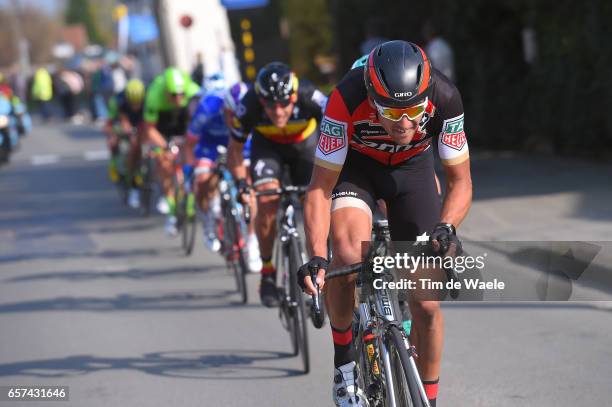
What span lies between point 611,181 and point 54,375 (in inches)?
297

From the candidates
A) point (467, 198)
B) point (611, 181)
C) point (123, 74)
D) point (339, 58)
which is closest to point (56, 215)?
point (339, 58)

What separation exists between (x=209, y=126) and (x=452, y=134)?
584 cm

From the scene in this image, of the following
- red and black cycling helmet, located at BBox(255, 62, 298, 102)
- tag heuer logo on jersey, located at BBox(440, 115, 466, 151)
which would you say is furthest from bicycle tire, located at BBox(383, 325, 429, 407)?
red and black cycling helmet, located at BBox(255, 62, 298, 102)

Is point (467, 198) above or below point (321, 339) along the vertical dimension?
above

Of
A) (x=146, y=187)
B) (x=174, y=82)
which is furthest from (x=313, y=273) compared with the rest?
(x=146, y=187)

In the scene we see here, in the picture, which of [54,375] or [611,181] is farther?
[611,181]

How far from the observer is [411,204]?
5.33 meters

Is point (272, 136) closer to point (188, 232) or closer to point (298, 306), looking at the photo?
point (298, 306)

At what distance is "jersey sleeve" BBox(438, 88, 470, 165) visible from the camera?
4.94 metres

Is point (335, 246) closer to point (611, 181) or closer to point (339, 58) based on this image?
point (611, 181)

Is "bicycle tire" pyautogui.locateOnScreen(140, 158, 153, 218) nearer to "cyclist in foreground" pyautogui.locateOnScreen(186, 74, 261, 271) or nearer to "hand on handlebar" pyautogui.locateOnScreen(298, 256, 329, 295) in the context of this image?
"cyclist in foreground" pyautogui.locateOnScreen(186, 74, 261, 271)

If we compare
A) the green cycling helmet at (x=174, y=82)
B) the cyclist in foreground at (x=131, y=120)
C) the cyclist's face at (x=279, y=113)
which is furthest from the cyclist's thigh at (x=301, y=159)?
the cyclist in foreground at (x=131, y=120)

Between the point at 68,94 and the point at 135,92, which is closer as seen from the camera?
the point at 135,92

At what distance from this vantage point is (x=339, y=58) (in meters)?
20.2
